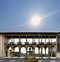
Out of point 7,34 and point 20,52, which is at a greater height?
point 7,34

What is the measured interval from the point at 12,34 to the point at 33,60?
32.2m

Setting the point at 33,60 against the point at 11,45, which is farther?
the point at 11,45

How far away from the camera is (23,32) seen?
4309 cm

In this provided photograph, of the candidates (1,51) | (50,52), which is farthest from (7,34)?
(50,52)

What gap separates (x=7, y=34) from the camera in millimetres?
43375

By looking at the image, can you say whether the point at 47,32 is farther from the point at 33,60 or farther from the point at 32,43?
the point at 33,60

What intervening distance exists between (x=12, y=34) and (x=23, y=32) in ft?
8.43

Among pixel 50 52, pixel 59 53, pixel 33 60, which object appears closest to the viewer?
pixel 33 60

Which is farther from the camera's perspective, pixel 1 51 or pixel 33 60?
pixel 1 51

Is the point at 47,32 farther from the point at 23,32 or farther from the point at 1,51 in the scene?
the point at 1,51

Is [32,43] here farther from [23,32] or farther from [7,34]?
[7,34]

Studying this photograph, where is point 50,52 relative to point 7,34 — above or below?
below

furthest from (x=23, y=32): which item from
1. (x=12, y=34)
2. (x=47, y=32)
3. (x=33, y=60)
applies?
(x=33, y=60)

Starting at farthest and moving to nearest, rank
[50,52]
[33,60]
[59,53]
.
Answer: [50,52], [59,53], [33,60]
